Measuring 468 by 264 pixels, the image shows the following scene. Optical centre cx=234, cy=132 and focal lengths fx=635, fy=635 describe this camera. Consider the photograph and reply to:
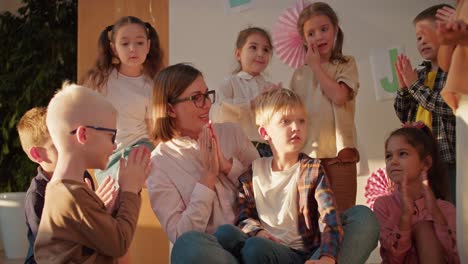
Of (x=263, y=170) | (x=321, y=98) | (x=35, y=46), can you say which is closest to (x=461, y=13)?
(x=263, y=170)

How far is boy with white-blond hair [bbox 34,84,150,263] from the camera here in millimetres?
1633

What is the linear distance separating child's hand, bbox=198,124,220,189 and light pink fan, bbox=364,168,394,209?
1441 mm

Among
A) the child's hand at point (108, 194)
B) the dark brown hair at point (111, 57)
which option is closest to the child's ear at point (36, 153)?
the child's hand at point (108, 194)

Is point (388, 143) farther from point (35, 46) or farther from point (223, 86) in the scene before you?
point (35, 46)

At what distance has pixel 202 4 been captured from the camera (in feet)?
12.5

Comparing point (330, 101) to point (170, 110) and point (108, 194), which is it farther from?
point (108, 194)

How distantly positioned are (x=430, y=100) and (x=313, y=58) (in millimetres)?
521

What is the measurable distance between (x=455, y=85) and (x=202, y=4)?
2.27m

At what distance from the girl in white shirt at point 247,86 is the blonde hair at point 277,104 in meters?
0.66

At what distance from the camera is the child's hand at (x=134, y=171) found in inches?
70.2

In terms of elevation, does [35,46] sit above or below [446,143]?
above

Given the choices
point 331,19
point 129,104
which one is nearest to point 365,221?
point 331,19

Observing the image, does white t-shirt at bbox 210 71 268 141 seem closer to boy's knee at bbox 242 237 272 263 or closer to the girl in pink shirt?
the girl in pink shirt

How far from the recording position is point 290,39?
10.6 feet
